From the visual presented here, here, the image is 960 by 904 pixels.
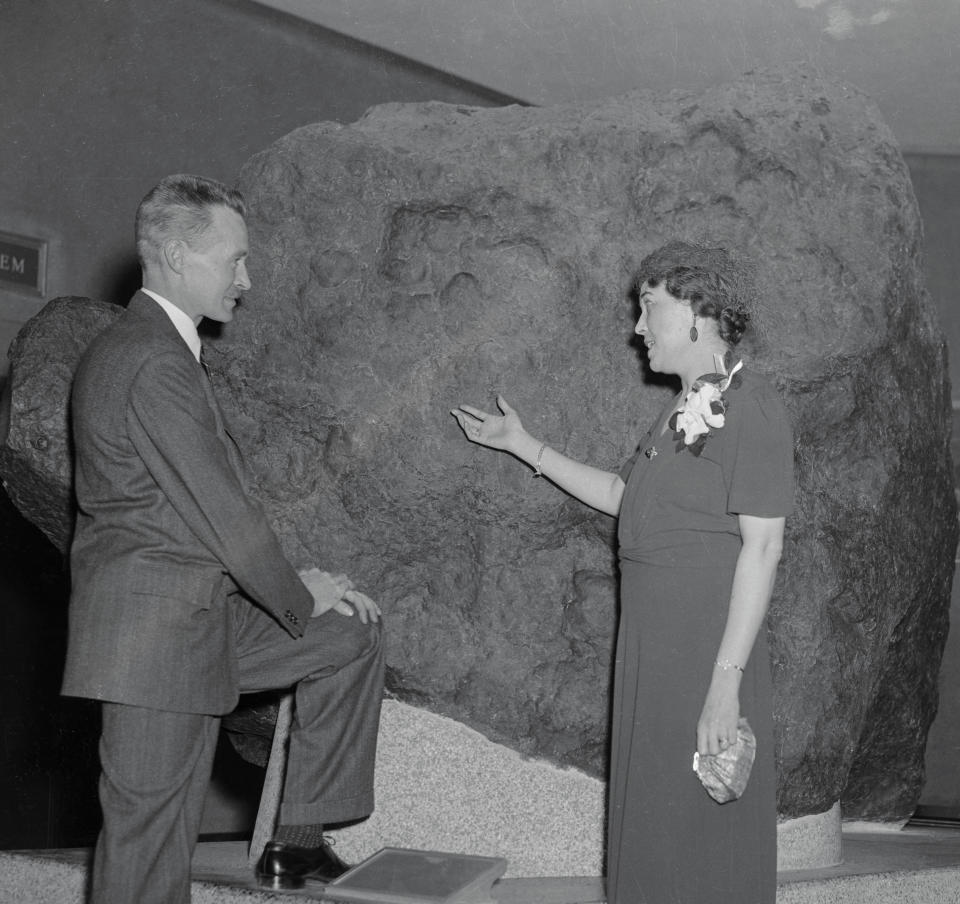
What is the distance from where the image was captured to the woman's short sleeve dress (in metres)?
2.18

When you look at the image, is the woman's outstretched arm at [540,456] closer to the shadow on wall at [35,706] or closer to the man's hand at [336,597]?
the man's hand at [336,597]

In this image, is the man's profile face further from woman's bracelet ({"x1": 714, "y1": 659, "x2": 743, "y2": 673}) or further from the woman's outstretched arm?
woman's bracelet ({"x1": 714, "y1": 659, "x2": 743, "y2": 673})

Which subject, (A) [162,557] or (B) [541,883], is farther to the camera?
(B) [541,883]

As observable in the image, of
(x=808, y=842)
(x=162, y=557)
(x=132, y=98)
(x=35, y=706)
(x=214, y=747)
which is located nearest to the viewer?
(x=162, y=557)

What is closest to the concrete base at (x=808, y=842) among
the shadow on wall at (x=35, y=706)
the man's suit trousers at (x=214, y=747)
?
the man's suit trousers at (x=214, y=747)

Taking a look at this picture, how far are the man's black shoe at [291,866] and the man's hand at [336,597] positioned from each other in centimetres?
52

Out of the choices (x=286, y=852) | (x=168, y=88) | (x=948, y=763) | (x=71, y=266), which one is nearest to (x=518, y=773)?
(x=286, y=852)

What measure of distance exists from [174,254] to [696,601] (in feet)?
3.94

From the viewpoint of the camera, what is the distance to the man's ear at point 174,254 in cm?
229

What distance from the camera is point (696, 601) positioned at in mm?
2248

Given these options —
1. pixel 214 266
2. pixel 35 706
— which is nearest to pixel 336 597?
pixel 214 266

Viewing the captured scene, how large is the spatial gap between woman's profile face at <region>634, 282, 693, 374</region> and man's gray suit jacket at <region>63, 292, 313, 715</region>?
2.82 feet

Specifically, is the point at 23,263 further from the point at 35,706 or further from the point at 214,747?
the point at 214,747

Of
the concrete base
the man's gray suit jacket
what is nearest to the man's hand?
the man's gray suit jacket
